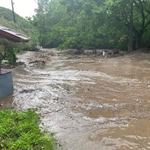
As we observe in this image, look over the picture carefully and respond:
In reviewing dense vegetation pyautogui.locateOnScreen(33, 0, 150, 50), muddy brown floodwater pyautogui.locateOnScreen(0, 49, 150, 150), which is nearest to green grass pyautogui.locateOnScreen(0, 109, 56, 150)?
muddy brown floodwater pyautogui.locateOnScreen(0, 49, 150, 150)

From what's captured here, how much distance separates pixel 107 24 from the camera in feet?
53.8

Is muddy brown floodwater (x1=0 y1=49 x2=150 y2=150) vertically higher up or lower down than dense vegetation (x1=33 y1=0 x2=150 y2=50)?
lower down

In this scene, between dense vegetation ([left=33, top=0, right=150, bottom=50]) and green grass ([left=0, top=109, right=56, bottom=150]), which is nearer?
green grass ([left=0, top=109, right=56, bottom=150])

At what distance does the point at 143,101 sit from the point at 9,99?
4907 millimetres

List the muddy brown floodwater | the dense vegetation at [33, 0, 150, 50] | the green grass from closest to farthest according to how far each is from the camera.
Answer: the green grass → the muddy brown floodwater → the dense vegetation at [33, 0, 150, 50]

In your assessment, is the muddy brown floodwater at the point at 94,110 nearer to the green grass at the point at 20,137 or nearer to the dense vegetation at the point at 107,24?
the green grass at the point at 20,137

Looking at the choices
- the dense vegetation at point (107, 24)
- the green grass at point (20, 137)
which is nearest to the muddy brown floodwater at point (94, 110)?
the green grass at point (20, 137)

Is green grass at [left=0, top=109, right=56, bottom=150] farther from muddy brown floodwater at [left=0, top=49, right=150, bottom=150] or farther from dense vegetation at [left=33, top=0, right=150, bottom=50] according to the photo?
dense vegetation at [left=33, top=0, right=150, bottom=50]

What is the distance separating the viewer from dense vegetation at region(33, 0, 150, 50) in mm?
15355

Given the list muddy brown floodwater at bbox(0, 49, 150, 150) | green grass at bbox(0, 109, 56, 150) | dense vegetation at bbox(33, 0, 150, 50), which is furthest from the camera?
dense vegetation at bbox(33, 0, 150, 50)

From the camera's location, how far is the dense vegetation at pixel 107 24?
15355 millimetres

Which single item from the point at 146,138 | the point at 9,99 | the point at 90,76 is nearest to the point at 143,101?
the point at 146,138

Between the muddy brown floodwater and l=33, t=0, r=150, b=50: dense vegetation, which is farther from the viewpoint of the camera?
l=33, t=0, r=150, b=50: dense vegetation

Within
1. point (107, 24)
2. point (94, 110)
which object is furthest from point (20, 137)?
point (107, 24)
